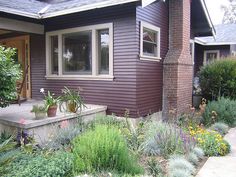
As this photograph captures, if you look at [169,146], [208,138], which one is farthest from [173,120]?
[169,146]

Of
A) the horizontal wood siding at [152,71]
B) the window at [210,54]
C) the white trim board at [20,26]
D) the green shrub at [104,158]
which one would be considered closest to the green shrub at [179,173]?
the green shrub at [104,158]

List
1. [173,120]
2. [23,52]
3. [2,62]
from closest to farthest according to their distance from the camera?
1. [2,62]
2. [173,120]
3. [23,52]

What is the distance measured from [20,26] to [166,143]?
590 cm

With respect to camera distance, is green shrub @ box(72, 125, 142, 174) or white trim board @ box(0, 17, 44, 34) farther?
white trim board @ box(0, 17, 44, 34)

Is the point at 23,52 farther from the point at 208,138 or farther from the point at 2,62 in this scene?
the point at 208,138

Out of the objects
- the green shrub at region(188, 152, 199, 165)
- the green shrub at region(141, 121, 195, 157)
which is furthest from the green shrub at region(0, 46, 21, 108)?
the green shrub at region(188, 152, 199, 165)

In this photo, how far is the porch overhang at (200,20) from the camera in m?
9.72

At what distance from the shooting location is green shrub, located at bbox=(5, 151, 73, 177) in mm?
3449

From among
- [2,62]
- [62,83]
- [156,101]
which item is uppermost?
[2,62]

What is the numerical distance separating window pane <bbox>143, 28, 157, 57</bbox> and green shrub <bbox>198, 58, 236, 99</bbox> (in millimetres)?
3152

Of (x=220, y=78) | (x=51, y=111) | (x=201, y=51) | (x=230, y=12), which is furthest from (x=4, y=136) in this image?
(x=230, y=12)

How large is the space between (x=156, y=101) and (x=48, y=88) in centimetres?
369

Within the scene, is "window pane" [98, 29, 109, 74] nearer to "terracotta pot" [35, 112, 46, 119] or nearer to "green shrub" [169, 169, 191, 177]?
"terracotta pot" [35, 112, 46, 119]

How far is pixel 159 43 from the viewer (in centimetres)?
815
